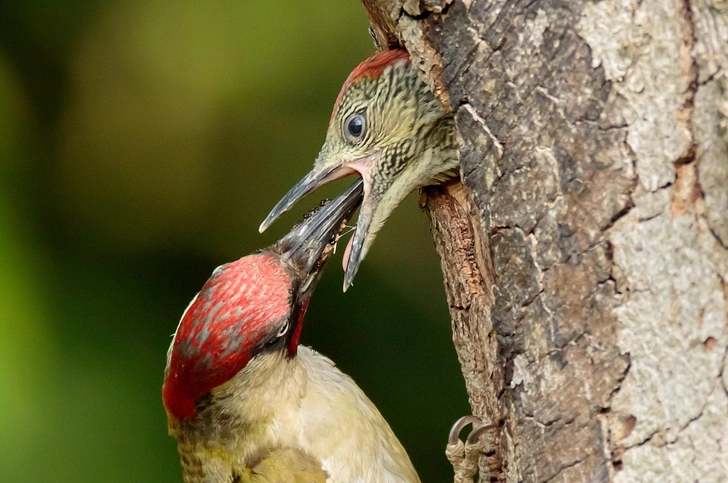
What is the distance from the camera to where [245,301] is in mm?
1925

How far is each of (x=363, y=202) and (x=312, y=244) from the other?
325 millimetres

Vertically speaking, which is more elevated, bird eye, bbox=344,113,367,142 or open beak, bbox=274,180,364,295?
bird eye, bbox=344,113,367,142

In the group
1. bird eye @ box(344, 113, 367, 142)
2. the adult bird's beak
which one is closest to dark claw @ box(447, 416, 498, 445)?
the adult bird's beak

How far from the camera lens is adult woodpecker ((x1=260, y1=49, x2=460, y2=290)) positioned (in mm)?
1651

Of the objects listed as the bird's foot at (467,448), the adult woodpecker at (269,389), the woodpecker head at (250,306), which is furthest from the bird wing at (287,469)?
the bird's foot at (467,448)

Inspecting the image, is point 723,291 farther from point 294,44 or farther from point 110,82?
point 110,82

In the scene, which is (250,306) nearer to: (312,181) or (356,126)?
(312,181)

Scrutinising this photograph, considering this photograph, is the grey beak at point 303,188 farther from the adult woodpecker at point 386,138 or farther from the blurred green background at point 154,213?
the blurred green background at point 154,213

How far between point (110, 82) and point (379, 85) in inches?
68.0

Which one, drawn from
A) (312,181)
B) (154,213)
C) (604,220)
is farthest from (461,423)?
(154,213)

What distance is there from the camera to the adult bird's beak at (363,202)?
1.69 metres

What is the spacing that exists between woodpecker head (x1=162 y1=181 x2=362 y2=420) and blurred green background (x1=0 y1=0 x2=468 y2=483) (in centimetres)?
89

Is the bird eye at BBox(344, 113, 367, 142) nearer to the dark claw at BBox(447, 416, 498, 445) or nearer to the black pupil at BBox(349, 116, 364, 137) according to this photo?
the black pupil at BBox(349, 116, 364, 137)

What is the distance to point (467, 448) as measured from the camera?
1675mm
